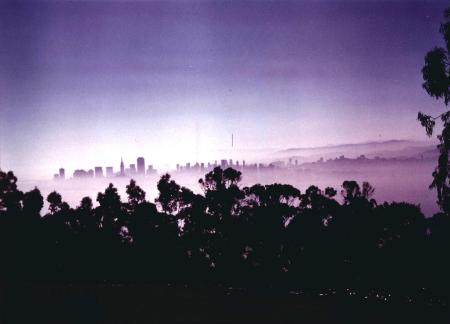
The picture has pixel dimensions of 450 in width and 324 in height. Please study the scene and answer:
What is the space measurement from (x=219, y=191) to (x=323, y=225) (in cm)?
775

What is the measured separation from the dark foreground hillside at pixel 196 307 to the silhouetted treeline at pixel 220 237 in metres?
9.85

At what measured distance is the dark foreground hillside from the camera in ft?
38.1

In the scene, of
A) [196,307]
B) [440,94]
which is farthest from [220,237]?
[440,94]

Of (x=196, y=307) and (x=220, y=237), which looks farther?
(x=220, y=237)

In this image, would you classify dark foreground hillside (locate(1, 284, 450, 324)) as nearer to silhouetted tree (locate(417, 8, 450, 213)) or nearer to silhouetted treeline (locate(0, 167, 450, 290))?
silhouetted tree (locate(417, 8, 450, 213))

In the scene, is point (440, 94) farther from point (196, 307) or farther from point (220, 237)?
point (220, 237)

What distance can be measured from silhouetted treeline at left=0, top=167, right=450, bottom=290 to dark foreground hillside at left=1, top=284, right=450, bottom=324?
32.3 feet

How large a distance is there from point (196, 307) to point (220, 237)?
42.8 ft

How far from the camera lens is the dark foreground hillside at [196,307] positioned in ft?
38.1

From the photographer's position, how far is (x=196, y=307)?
42.4 feet

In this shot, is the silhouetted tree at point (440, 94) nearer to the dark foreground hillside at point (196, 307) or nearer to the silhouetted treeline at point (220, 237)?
the dark foreground hillside at point (196, 307)

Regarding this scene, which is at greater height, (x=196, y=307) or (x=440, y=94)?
(x=440, y=94)

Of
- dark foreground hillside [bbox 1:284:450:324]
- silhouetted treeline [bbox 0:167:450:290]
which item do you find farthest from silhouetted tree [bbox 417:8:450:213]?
silhouetted treeline [bbox 0:167:450:290]

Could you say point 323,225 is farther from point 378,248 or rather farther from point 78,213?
point 78,213
